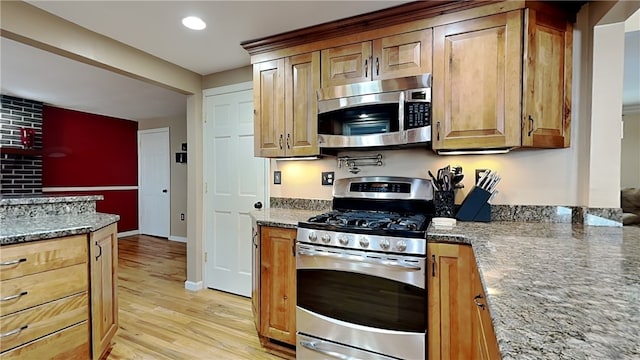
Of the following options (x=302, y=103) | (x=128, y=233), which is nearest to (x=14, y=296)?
(x=302, y=103)

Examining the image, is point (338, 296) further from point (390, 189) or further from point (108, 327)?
point (108, 327)

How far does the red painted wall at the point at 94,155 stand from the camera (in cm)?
492

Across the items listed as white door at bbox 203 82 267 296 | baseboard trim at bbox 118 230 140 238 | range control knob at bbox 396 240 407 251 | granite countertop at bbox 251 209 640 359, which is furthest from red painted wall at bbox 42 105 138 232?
granite countertop at bbox 251 209 640 359

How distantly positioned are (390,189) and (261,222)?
95 cm

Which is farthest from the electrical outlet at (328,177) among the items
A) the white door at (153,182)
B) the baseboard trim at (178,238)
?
the white door at (153,182)

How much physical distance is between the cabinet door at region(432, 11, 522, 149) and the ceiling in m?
0.48

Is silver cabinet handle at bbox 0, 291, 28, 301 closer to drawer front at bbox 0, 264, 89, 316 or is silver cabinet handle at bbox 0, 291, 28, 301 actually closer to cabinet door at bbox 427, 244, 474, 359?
drawer front at bbox 0, 264, 89, 316

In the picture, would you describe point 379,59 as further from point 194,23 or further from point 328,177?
point 194,23

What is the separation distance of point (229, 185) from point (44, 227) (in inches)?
62.1

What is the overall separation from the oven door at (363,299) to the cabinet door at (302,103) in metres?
0.80

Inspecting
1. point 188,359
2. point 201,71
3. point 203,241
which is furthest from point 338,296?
point 201,71

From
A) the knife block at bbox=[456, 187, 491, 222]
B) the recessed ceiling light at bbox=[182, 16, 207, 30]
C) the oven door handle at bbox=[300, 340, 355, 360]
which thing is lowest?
the oven door handle at bbox=[300, 340, 355, 360]

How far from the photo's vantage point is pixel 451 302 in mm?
1580

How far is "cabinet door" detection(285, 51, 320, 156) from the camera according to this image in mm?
2277
